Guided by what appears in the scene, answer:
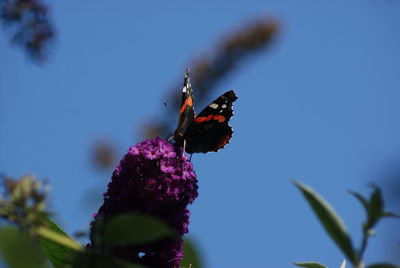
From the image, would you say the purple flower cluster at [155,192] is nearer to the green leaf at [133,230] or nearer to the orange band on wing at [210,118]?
the green leaf at [133,230]

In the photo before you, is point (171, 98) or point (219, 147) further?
point (171, 98)

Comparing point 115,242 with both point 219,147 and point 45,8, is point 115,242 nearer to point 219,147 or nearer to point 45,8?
point 219,147

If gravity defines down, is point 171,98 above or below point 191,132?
above

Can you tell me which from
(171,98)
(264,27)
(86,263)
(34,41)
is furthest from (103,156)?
(86,263)

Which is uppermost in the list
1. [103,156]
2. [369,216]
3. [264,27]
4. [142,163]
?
[264,27]

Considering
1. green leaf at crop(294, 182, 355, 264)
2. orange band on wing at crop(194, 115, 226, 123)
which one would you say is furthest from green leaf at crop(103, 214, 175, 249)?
orange band on wing at crop(194, 115, 226, 123)

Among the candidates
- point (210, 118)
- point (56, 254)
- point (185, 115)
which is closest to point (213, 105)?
point (210, 118)

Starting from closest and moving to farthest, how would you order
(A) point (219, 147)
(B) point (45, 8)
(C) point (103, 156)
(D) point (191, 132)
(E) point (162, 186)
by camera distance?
(E) point (162, 186) → (D) point (191, 132) → (A) point (219, 147) → (B) point (45, 8) → (C) point (103, 156)

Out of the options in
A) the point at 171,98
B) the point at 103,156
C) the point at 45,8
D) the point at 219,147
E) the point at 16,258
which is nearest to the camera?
the point at 16,258

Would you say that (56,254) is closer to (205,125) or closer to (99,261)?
(99,261)
